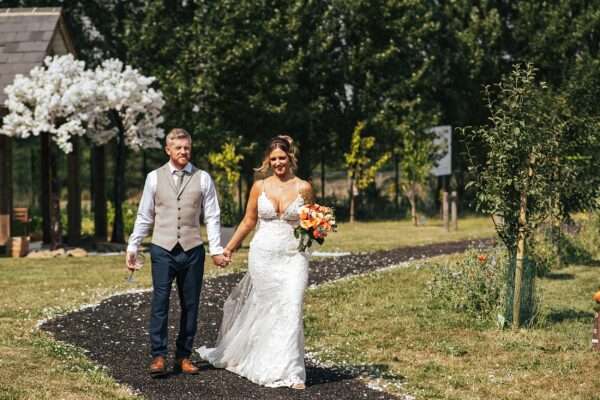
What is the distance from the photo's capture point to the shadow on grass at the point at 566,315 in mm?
12883

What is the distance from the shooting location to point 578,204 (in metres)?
12.1

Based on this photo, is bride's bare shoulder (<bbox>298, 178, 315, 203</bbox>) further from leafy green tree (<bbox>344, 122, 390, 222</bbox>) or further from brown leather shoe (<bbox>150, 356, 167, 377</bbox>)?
leafy green tree (<bbox>344, 122, 390, 222</bbox>)

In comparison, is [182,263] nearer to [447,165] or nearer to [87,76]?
[87,76]

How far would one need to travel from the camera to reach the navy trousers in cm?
878

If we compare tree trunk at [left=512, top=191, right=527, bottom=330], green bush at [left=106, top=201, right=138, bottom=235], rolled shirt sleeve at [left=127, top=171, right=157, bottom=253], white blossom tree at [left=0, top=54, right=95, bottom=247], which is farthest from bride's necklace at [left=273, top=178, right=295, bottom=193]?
green bush at [left=106, top=201, right=138, bottom=235]

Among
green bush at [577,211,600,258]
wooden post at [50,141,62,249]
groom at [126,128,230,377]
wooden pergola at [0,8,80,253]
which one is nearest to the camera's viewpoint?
groom at [126,128,230,377]

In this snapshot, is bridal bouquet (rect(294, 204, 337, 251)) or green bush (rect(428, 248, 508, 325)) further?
green bush (rect(428, 248, 508, 325))

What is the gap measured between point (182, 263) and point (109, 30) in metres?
30.8

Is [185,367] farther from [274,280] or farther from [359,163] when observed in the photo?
[359,163]

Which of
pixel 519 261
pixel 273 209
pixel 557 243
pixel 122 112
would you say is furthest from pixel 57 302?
pixel 122 112

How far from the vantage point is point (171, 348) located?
34.5 feet

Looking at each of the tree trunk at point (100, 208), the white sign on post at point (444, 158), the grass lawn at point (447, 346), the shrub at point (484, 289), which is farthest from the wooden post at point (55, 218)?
the white sign on post at point (444, 158)

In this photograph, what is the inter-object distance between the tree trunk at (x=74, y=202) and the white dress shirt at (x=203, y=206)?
619 inches

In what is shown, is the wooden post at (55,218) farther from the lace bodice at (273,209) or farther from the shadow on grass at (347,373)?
the lace bodice at (273,209)
